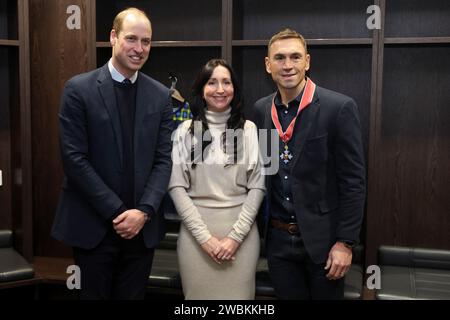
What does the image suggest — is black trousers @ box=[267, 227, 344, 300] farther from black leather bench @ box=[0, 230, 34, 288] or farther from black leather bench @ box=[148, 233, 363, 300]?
black leather bench @ box=[0, 230, 34, 288]

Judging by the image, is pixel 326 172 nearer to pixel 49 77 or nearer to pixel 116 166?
pixel 116 166

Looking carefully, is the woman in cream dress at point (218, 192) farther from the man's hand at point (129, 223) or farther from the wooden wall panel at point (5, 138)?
the wooden wall panel at point (5, 138)

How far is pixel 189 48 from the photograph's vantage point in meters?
3.63

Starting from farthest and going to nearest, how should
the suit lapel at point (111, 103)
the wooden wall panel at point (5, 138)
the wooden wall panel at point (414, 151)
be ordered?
the wooden wall panel at point (5, 138) → the wooden wall panel at point (414, 151) → the suit lapel at point (111, 103)

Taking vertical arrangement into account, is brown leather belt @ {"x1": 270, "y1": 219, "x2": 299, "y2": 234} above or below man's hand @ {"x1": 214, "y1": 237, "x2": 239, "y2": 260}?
above

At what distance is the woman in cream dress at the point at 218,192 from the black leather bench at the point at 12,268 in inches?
48.9

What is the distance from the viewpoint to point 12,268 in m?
3.15

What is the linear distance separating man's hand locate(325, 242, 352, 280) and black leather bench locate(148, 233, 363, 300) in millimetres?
656

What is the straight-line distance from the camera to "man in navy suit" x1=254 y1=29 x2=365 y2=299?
2.16 metres

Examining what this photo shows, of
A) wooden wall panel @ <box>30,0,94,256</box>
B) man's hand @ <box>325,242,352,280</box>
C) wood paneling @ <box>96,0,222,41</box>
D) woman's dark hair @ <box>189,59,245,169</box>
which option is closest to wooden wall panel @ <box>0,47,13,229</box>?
wooden wall panel @ <box>30,0,94,256</box>

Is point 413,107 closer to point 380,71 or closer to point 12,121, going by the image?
point 380,71

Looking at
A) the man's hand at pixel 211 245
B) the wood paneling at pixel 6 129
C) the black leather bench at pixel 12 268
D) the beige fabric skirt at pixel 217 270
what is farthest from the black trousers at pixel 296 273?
the wood paneling at pixel 6 129

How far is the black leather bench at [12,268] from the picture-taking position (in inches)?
121

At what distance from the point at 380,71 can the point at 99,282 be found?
1.90 metres
